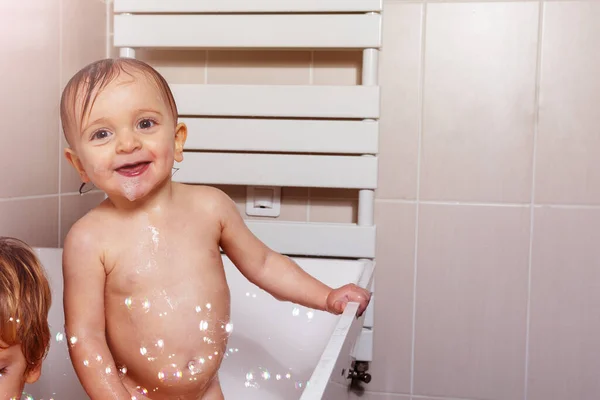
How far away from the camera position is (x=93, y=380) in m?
0.87

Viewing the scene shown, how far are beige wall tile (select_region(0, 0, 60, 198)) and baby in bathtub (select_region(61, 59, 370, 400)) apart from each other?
0.38 m

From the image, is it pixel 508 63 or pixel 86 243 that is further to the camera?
pixel 508 63

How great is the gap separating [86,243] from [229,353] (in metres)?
0.42

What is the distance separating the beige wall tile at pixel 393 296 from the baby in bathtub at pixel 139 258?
0.57 metres

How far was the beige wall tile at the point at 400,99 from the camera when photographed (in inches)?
61.9

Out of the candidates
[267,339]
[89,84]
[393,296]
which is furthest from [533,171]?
[89,84]

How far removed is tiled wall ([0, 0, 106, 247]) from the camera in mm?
1230

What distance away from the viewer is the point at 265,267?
1.11m

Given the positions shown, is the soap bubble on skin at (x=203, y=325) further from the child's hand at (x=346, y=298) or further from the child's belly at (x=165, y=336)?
the child's hand at (x=346, y=298)

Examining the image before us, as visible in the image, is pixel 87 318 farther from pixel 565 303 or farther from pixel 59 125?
pixel 565 303

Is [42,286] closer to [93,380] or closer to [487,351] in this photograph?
[93,380]

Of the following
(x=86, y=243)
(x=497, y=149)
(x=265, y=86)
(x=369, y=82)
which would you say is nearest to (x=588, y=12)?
(x=497, y=149)

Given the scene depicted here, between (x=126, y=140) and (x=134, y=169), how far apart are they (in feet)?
0.15

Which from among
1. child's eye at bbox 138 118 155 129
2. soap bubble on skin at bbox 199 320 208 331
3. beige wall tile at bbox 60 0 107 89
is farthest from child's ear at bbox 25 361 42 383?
beige wall tile at bbox 60 0 107 89
